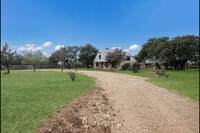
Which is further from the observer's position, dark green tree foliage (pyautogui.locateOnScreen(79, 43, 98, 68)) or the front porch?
dark green tree foliage (pyautogui.locateOnScreen(79, 43, 98, 68))

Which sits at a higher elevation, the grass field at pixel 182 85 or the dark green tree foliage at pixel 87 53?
the dark green tree foliage at pixel 87 53

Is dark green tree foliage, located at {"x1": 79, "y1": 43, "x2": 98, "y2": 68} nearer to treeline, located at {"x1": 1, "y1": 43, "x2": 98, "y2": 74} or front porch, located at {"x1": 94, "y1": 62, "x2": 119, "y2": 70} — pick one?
treeline, located at {"x1": 1, "y1": 43, "x2": 98, "y2": 74}

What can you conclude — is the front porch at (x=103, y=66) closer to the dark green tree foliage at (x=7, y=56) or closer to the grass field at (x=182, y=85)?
the grass field at (x=182, y=85)

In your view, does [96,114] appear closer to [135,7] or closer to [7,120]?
[7,120]

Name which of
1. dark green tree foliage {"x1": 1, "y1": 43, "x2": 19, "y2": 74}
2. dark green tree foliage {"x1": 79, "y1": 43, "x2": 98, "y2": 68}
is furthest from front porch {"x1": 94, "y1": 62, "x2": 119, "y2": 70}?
dark green tree foliage {"x1": 1, "y1": 43, "x2": 19, "y2": 74}

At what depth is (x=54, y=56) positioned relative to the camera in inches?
1013

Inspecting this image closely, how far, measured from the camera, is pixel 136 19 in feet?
39.9

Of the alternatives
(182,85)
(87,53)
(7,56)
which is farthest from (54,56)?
(182,85)

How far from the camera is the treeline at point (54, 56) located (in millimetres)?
14869

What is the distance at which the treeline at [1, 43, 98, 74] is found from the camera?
14.9 metres

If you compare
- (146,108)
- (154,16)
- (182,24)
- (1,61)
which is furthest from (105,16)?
(1,61)

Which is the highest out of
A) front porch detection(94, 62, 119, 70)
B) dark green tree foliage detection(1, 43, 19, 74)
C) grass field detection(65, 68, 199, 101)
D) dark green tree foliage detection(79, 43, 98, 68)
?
dark green tree foliage detection(79, 43, 98, 68)

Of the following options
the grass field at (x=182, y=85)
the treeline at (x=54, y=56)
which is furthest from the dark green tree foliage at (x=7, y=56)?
the grass field at (x=182, y=85)

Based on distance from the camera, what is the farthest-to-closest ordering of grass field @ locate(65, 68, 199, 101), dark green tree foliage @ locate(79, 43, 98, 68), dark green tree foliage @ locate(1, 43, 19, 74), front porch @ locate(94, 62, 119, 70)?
dark green tree foliage @ locate(79, 43, 98, 68) → front porch @ locate(94, 62, 119, 70) → dark green tree foliage @ locate(1, 43, 19, 74) → grass field @ locate(65, 68, 199, 101)
